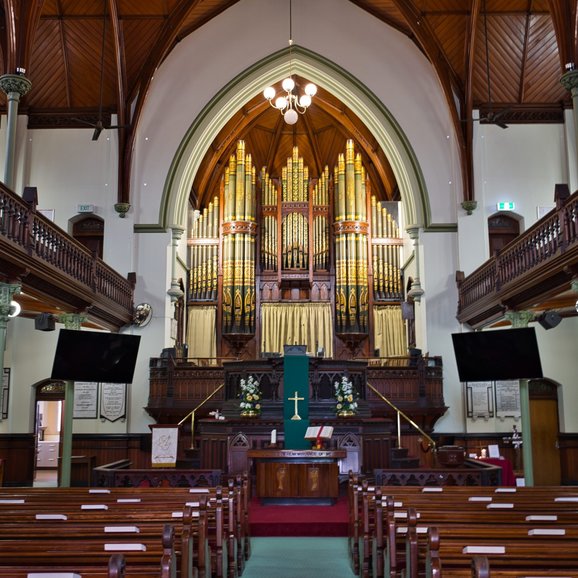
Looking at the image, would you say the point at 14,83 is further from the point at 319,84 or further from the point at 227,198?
the point at 227,198

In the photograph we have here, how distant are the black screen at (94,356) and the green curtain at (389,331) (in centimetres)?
1048

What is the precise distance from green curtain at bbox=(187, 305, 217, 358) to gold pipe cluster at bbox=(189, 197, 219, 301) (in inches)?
15.6

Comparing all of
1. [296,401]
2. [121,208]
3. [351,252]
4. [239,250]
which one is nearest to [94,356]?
[296,401]

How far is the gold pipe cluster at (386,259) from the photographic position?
2103cm

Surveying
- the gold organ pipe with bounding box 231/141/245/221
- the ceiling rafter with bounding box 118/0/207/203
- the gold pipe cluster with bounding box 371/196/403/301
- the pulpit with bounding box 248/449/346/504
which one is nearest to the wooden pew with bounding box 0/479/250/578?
the pulpit with bounding box 248/449/346/504

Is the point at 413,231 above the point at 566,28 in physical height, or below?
below

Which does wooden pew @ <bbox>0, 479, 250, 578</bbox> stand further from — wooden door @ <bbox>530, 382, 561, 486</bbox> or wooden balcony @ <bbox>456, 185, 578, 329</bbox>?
wooden door @ <bbox>530, 382, 561, 486</bbox>

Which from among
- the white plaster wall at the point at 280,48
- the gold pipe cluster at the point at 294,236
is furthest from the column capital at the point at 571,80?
the gold pipe cluster at the point at 294,236

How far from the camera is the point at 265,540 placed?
29.7 ft

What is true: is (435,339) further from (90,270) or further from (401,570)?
(401,570)

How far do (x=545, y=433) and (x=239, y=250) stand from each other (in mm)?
9773

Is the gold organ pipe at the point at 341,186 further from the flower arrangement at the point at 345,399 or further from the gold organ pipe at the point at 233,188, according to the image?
the flower arrangement at the point at 345,399

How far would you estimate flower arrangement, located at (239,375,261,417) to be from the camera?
42.5 ft

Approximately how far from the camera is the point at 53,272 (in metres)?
11.9
